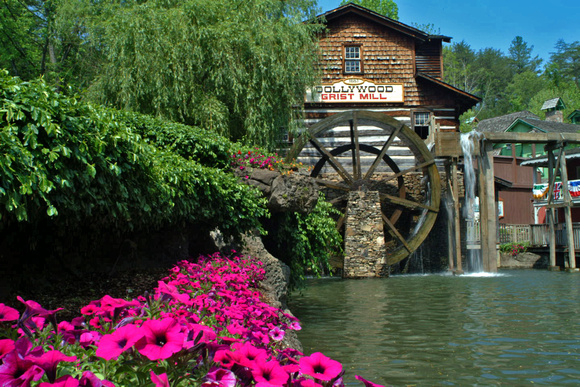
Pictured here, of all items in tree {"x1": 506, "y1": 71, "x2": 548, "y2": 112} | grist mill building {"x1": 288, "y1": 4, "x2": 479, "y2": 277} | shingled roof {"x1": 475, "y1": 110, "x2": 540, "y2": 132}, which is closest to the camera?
grist mill building {"x1": 288, "y1": 4, "x2": 479, "y2": 277}

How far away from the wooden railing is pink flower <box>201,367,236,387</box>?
20866mm

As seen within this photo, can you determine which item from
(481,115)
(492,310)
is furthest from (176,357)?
(481,115)

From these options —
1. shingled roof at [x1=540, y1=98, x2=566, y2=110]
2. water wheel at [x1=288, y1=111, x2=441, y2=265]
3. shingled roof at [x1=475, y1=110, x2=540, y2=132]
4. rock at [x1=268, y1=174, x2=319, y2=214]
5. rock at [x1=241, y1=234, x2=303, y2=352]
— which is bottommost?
rock at [x1=241, y1=234, x2=303, y2=352]

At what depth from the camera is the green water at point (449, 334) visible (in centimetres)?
518

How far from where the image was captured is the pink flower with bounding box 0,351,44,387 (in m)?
1.45

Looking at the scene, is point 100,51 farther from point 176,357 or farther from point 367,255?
point 176,357

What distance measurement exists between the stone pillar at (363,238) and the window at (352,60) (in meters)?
5.20

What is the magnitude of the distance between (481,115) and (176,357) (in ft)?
220

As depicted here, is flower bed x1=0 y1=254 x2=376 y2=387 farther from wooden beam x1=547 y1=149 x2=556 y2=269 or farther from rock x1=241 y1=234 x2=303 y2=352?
wooden beam x1=547 y1=149 x2=556 y2=269

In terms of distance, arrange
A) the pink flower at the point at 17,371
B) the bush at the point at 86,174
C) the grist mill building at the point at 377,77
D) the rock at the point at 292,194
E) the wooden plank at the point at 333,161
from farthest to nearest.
A: 1. the grist mill building at the point at 377,77
2. the wooden plank at the point at 333,161
3. the rock at the point at 292,194
4. the bush at the point at 86,174
5. the pink flower at the point at 17,371

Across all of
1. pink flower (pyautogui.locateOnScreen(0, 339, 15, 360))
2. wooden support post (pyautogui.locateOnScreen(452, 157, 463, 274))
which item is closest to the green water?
pink flower (pyautogui.locateOnScreen(0, 339, 15, 360))

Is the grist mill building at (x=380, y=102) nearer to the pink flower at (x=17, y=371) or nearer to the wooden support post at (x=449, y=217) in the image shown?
the wooden support post at (x=449, y=217)

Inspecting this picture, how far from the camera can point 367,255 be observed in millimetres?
17578

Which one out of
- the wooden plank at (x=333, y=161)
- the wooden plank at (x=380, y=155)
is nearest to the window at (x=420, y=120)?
the wooden plank at (x=380, y=155)
